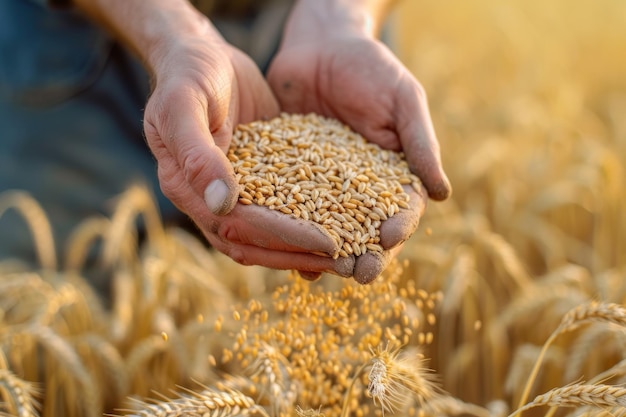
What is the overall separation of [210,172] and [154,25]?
Result: 2.09 ft

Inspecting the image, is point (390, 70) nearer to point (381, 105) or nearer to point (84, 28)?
point (381, 105)

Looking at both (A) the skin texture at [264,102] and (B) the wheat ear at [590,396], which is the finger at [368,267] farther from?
(B) the wheat ear at [590,396]

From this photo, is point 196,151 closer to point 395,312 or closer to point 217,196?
point 217,196

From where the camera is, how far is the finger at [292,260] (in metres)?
1.44

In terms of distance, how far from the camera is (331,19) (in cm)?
212

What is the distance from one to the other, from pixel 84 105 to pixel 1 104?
0.30 metres

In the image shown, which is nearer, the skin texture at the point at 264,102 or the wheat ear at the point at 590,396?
the wheat ear at the point at 590,396

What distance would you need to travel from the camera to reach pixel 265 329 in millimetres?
1545

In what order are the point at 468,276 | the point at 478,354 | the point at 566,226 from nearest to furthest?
1. the point at 468,276
2. the point at 478,354
3. the point at 566,226

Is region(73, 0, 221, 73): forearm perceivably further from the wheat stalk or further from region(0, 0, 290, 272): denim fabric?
the wheat stalk

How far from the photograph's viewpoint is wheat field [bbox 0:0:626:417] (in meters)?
1.49

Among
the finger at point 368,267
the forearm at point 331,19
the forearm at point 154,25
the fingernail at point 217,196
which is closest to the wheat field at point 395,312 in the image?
the finger at point 368,267

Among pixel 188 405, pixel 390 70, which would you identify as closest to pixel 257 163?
pixel 390 70

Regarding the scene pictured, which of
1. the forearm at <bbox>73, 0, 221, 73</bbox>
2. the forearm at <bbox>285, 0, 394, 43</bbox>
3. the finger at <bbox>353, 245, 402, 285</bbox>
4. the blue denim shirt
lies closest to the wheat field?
the finger at <bbox>353, 245, 402, 285</bbox>
